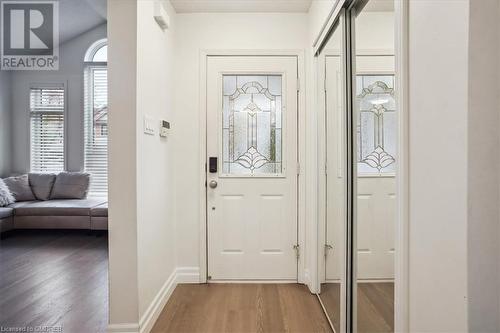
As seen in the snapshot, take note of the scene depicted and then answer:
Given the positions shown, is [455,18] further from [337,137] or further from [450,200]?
[337,137]

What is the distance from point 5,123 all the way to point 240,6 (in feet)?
14.9

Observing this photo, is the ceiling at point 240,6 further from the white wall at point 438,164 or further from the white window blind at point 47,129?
the white window blind at point 47,129

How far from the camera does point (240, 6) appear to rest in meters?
2.69

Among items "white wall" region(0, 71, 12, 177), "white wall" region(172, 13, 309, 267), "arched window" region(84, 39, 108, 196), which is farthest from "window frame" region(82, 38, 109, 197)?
"white wall" region(172, 13, 309, 267)

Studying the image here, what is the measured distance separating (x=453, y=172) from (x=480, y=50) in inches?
12.0

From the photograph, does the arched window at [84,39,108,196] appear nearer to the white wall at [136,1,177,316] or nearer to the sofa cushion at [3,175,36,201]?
the sofa cushion at [3,175,36,201]

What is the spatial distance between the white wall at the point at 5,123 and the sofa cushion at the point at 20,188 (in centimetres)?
50

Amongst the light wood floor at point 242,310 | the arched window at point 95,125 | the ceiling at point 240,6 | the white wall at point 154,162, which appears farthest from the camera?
the arched window at point 95,125

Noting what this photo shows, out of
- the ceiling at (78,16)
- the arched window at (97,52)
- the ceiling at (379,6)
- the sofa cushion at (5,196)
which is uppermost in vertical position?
the ceiling at (78,16)

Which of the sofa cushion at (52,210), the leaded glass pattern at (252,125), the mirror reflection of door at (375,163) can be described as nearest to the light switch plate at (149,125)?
the leaded glass pattern at (252,125)

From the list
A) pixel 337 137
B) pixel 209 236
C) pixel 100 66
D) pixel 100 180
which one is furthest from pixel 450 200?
pixel 100 66

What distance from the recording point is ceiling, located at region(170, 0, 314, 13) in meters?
2.61

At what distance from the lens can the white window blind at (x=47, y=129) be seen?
4.97m

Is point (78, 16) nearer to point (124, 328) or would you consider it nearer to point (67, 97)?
point (67, 97)
